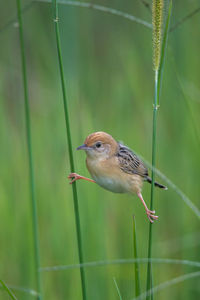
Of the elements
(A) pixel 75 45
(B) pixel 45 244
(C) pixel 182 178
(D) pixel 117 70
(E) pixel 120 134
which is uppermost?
(D) pixel 117 70

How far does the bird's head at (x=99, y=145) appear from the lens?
2713 mm

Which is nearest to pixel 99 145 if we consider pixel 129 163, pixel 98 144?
pixel 98 144

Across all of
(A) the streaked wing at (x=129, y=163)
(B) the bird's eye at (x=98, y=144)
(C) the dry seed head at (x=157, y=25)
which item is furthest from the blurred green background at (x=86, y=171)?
(C) the dry seed head at (x=157, y=25)

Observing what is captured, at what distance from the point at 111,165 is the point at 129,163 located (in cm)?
14

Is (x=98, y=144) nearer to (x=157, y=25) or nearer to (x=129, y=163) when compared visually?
(x=129, y=163)

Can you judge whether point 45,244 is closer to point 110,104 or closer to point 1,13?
point 110,104

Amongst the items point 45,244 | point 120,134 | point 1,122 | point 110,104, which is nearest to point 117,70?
point 110,104

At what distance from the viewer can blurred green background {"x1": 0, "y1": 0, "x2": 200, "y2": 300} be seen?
3686 mm

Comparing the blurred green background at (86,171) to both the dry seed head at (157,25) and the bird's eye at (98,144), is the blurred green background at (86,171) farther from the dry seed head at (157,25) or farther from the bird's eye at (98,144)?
the dry seed head at (157,25)

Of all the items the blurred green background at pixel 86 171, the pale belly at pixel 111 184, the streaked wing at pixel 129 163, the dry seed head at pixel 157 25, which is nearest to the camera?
the dry seed head at pixel 157 25

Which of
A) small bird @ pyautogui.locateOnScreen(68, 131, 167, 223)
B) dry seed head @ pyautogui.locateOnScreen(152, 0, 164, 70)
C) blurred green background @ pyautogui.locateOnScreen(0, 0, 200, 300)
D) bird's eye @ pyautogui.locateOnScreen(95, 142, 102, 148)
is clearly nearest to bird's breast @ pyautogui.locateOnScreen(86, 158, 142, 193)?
small bird @ pyautogui.locateOnScreen(68, 131, 167, 223)

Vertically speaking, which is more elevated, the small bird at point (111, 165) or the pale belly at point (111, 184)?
the small bird at point (111, 165)

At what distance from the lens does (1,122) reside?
405cm

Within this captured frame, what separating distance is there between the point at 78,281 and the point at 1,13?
427 centimetres
